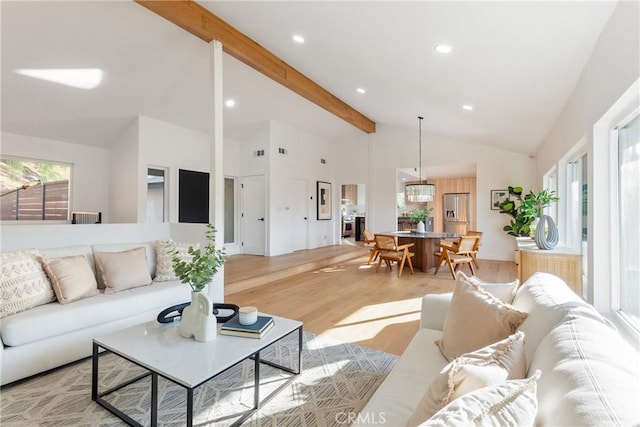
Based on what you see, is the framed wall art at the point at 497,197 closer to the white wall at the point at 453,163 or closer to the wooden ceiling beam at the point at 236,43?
the white wall at the point at 453,163

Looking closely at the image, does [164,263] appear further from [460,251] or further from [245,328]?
[460,251]

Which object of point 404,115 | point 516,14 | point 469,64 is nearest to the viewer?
point 516,14

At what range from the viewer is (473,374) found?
2.66 ft

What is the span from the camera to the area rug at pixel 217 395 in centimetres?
175

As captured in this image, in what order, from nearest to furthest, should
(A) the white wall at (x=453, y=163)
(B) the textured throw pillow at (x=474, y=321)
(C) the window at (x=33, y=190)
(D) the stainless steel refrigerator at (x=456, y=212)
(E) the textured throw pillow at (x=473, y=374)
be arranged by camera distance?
1. (E) the textured throw pillow at (x=473, y=374)
2. (B) the textured throw pillow at (x=474, y=321)
3. (C) the window at (x=33, y=190)
4. (A) the white wall at (x=453, y=163)
5. (D) the stainless steel refrigerator at (x=456, y=212)

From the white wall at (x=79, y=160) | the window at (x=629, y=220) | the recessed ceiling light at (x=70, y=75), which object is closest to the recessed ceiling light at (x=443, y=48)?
the window at (x=629, y=220)

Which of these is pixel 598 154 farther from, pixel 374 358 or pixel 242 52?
pixel 242 52

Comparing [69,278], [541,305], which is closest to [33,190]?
[69,278]

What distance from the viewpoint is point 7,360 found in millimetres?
1984

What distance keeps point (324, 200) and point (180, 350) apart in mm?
7130

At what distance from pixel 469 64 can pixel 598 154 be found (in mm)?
1478

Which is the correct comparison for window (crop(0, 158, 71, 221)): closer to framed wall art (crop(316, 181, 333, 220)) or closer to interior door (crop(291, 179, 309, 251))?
interior door (crop(291, 179, 309, 251))

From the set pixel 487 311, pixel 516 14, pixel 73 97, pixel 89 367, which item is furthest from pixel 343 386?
pixel 73 97

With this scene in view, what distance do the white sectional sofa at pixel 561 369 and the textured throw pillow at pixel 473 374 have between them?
0.07m
